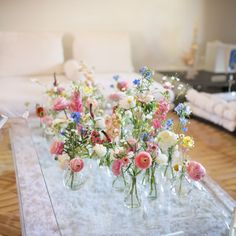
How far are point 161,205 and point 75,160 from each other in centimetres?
41

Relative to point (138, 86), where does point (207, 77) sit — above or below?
below

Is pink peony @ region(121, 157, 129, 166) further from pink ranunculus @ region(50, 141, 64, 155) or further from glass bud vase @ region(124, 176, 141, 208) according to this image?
pink ranunculus @ region(50, 141, 64, 155)

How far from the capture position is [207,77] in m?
3.89

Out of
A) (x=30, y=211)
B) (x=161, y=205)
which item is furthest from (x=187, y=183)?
(x=30, y=211)

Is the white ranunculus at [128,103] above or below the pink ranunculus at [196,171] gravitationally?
above

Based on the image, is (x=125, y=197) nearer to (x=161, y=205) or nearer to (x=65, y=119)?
(x=161, y=205)

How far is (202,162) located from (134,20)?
2.16 m

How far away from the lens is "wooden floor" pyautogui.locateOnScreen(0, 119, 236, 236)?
72.2 inches

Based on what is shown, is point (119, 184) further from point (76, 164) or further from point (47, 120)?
point (47, 120)

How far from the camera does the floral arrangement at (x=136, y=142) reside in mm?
1264

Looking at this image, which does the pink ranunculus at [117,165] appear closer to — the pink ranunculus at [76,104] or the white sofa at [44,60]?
the pink ranunculus at [76,104]

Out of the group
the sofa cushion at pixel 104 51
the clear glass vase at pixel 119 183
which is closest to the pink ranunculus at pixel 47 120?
the clear glass vase at pixel 119 183

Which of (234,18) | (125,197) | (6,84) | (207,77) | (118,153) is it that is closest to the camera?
(118,153)

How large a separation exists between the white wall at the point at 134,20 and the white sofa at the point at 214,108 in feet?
3.33
